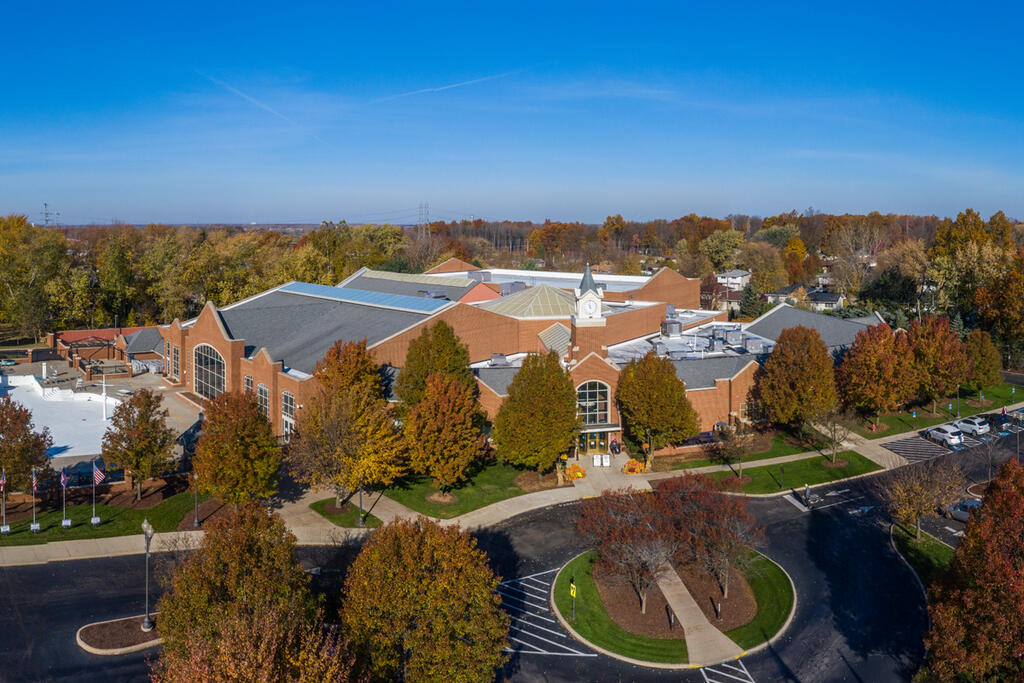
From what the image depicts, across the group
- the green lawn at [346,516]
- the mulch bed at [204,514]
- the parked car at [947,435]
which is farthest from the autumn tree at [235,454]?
the parked car at [947,435]

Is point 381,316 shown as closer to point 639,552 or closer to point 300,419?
point 300,419

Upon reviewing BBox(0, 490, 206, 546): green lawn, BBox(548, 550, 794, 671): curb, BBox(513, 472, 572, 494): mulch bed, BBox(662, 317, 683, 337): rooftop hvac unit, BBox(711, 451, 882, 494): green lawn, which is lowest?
BBox(548, 550, 794, 671): curb

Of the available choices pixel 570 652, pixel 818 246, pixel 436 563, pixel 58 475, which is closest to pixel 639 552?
pixel 570 652

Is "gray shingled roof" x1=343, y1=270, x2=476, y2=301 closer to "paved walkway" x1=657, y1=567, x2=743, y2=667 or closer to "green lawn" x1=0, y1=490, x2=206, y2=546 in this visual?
"green lawn" x1=0, y1=490, x2=206, y2=546

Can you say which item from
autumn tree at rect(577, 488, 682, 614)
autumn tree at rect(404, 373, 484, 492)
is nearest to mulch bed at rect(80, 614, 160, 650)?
autumn tree at rect(404, 373, 484, 492)

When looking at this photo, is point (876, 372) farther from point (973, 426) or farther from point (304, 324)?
point (304, 324)

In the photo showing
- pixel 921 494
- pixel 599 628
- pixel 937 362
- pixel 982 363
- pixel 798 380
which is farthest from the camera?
pixel 982 363

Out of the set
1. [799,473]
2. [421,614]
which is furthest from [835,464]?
[421,614]
